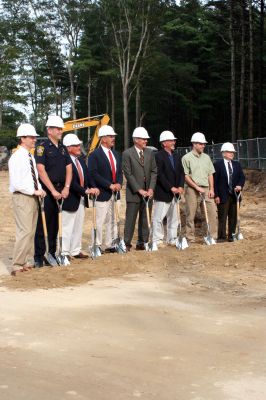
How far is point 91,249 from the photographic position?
960 centimetres

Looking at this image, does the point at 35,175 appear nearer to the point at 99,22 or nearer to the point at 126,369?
the point at 126,369

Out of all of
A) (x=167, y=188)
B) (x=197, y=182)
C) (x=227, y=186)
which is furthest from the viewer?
(x=227, y=186)

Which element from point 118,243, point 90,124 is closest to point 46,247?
point 118,243

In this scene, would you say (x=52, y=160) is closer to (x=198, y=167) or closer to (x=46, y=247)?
(x=46, y=247)

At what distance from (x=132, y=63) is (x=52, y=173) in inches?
1468

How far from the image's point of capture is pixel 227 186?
1106 centimetres

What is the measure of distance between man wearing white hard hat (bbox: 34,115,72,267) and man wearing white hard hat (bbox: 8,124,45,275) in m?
0.49

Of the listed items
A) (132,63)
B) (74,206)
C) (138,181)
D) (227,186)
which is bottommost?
(74,206)

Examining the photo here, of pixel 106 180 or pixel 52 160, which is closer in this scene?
pixel 52 160

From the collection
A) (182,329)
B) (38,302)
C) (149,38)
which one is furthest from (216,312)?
(149,38)

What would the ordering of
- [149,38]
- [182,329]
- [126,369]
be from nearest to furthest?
1. [126,369]
2. [182,329]
3. [149,38]

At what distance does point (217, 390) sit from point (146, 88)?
166ft

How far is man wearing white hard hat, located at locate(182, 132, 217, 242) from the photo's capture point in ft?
35.4

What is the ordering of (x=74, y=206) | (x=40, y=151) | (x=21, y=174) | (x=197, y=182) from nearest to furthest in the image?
(x=21, y=174) → (x=40, y=151) → (x=74, y=206) → (x=197, y=182)
